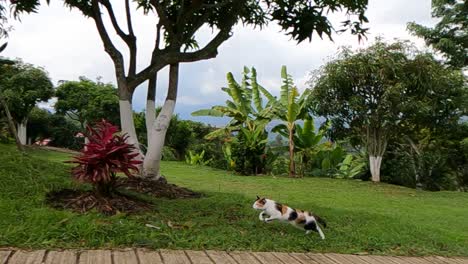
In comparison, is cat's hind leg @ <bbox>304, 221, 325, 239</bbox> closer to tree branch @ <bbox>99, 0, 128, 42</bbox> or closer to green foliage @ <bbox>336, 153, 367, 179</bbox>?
tree branch @ <bbox>99, 0, 128, 42</bbox>

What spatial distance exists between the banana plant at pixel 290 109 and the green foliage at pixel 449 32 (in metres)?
9.66

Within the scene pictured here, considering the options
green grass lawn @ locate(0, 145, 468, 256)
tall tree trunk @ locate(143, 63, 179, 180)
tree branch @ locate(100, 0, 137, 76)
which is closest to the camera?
green grass lawn @ locate(0, 145, 468, 256)

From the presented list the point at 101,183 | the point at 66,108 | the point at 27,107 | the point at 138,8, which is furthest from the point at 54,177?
the point at 66,108

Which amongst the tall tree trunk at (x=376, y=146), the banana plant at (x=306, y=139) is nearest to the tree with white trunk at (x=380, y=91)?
the tall tree trunk at (x=376, y=146)

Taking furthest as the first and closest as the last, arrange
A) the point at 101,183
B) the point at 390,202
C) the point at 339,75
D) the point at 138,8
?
the point at 339,75
the point at 390,202
the point at 138,8
the point at 101,183

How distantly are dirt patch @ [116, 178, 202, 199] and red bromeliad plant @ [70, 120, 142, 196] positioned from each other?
162 centimetres

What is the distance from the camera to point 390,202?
9.88 meters

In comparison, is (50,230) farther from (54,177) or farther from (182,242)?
(54,177)

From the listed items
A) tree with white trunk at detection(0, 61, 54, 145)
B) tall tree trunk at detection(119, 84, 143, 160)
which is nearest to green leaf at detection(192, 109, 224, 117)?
tree with white trunk at detection(0, 61, 54, 145)

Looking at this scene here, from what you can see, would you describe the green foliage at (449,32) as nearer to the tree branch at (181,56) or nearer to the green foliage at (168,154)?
the green foliage at (168,154)

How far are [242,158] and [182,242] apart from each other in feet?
34.0

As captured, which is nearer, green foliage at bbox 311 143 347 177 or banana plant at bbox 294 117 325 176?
banana plant at bbox 294 117 325 176

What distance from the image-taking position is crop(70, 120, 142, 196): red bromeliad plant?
549 centimetres

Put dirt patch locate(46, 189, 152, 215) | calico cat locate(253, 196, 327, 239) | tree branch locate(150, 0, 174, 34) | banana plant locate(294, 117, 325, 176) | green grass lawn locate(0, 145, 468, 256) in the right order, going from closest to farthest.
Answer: green grass lawn locate(0, 145, 468, 256) → calico cat locate(253, 196, 327, 239) → dirt patch locate(46, 189, 152, 215) → tree branch locate(150, 0, 174, 34) → banana plant locate(294, 117, 325, 176)
